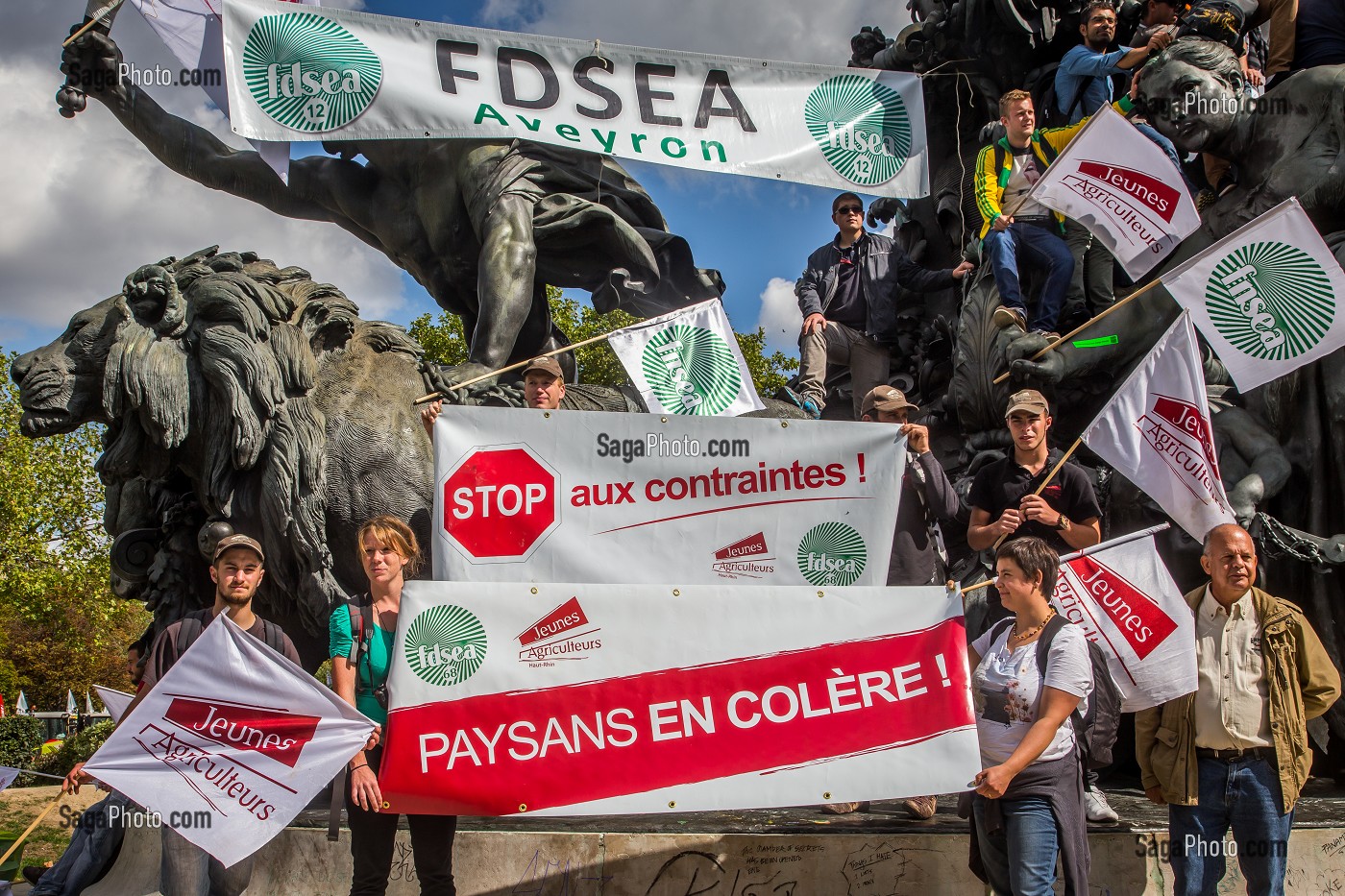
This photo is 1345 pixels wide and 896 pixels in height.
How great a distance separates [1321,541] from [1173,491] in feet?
5.79

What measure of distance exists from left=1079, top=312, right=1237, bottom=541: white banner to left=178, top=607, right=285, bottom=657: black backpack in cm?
341

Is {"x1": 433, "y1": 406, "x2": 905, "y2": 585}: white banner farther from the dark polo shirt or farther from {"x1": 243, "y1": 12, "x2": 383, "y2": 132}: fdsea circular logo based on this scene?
{"x1": 243, "y1": 12, "x2": 383, "y2": 132}: fdsea circular logo

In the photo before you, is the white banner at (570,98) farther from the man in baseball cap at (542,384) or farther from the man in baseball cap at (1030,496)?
the man in baseball cap at (1030,496)

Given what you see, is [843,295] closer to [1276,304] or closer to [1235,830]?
[1276,304]

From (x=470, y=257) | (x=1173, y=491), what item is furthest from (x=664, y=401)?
(x=1173, y=491)

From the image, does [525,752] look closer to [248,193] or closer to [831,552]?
[831,552]

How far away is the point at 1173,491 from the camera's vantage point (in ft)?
17.7

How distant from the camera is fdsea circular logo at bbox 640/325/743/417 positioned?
6.89 m

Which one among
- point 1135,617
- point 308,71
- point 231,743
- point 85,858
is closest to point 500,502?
point 231,743

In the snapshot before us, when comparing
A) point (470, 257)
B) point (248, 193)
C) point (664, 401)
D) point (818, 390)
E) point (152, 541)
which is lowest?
point (152, 541)

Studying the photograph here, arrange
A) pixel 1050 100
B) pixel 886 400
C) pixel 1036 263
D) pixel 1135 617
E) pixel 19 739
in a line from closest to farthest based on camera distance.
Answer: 1. pixel 1135 617
2. pixel 886 400
3. pixel 1036 263
4. pixel 1050 100
5. pixel 19 739

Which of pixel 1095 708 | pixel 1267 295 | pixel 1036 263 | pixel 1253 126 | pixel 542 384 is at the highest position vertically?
pixel 1253 126

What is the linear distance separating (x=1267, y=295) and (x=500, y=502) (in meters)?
3.65

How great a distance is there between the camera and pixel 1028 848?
3.88m
